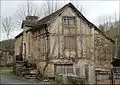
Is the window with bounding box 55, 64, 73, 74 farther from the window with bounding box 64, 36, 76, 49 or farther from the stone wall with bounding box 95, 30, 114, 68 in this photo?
the stone wall with bounding box 95, 30, 114, 68

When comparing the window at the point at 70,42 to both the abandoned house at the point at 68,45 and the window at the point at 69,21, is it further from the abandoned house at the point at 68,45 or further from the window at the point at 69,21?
the window at the point at 69,21

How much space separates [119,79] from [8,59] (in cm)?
2183

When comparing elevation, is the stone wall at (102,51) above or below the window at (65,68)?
above

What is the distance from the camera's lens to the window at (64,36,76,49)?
32219mm

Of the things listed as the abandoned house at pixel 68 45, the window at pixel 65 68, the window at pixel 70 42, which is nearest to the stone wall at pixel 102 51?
the abandoned house at pixel 68 45

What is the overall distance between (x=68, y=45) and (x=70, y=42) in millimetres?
473

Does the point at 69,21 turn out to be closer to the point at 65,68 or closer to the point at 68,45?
the point at 68,45

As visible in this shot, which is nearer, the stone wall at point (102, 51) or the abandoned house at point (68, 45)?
the abandoned house at point (68, 45)

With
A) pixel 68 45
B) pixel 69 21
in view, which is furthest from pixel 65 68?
pixel 69 21


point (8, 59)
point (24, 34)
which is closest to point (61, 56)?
point (24, 34)

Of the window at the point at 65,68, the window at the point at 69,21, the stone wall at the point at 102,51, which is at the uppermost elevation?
the window at the point at 69,21

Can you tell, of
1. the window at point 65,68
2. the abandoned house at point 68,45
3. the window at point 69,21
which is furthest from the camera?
the window at point 69,21

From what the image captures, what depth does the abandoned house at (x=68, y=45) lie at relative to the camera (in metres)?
31.8

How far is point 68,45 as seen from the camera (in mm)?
32219
